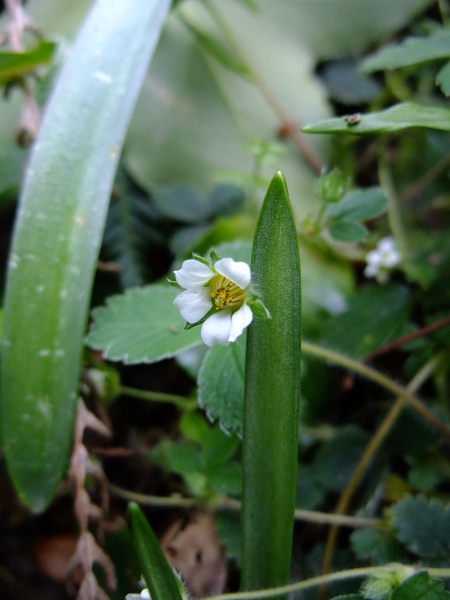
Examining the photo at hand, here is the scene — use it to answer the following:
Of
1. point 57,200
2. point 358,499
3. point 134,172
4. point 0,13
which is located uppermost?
point 0,13

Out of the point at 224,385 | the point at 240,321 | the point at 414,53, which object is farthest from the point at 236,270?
the point at 414,53

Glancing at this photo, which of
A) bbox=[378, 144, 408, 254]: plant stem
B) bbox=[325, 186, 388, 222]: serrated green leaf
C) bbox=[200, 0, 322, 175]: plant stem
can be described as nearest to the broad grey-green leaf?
bbox=[200, 0, 322, 175]: plant stem

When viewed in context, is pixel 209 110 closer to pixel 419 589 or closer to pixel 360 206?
pixel 360 206

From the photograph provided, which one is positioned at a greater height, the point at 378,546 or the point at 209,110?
the point at 209,110

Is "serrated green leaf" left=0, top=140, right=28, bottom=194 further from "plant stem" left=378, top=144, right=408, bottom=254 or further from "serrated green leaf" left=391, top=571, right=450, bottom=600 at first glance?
"serrated green leaf" left=391, top=571, right=450, bottom=600

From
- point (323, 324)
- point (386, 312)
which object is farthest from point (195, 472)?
point (386, 312)

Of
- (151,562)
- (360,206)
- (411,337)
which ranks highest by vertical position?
(360,206)

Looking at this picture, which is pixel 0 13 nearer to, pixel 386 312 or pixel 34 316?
pixel 34 316
